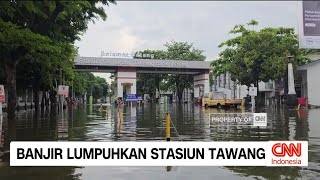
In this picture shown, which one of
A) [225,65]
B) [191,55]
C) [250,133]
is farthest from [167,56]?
[250,133]

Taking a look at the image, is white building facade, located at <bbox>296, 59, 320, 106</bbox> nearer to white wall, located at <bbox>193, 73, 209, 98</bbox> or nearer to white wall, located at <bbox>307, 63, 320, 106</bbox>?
white wall, located at <bbox>307, 63, 320, 106</bbox>

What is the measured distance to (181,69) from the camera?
66.6 m

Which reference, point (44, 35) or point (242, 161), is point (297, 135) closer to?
point (242, 161)

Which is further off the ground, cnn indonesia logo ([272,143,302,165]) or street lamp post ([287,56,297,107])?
street lamp post ([287,56,297,107])

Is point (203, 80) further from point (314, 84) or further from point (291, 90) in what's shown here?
point (291, 90)

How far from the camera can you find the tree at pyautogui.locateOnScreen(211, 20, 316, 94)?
1766 inches

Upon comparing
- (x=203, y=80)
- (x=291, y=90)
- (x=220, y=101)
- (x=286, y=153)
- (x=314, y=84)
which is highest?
(x=203, y=80)

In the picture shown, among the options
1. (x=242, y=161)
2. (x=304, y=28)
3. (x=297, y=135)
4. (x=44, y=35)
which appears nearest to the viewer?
(x=242, y=161)

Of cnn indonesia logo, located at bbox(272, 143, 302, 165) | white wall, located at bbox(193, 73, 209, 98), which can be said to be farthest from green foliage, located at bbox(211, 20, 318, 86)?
cnn indonesia logo, located at bbox(272, 143, 302, 165)

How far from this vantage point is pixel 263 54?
45.4 meters

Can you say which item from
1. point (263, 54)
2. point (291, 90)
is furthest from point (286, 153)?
point (263, 54)

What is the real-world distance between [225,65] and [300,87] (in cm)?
975

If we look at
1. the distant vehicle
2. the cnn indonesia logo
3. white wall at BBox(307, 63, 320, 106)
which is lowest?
the cnn indonesia logo

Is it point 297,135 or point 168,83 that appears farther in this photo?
point 168,83
